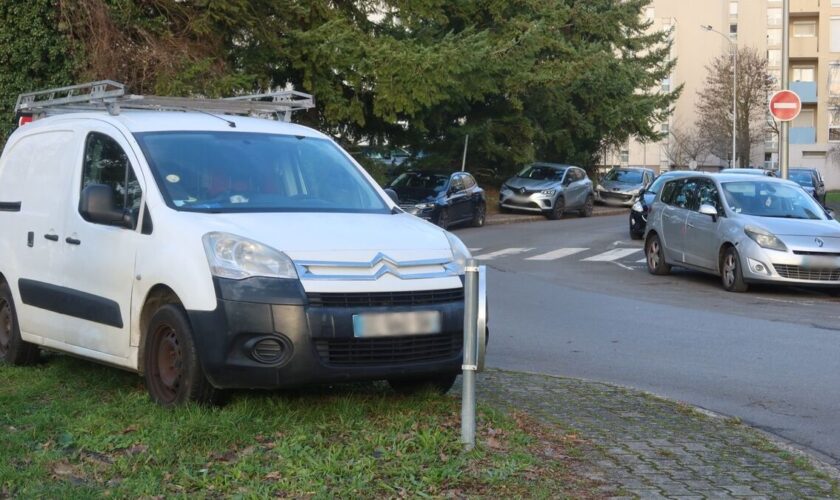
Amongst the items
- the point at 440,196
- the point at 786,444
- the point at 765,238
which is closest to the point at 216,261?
the point at 786,444

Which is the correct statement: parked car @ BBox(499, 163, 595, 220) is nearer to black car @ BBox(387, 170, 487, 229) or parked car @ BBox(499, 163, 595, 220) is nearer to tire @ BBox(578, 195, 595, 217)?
tire @ BBox(578, 195, 595, 217)

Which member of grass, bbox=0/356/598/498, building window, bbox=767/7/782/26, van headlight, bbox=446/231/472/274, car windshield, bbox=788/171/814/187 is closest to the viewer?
grass, bbox=0/356/598/498

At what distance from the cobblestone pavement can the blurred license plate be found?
949 mm

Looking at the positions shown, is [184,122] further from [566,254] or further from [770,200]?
[566,254]

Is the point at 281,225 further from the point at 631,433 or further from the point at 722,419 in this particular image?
the point at 722,419

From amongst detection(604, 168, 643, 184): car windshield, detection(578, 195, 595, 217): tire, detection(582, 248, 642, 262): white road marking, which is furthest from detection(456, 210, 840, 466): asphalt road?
detection(604, 168, 643, 184): car windshield

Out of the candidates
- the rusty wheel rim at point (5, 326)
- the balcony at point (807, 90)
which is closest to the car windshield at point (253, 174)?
the rusty wheel rim at point (5, 326)

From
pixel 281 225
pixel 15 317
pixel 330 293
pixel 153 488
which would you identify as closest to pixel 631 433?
pixel 330 293

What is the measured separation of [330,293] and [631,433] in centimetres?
189

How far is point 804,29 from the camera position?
8438cm

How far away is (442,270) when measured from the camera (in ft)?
21.9

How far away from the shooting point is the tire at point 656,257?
714 inches

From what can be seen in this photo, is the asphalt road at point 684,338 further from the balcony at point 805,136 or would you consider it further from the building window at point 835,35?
the building window at point 835,35

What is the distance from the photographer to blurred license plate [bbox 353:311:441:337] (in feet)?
20.6
